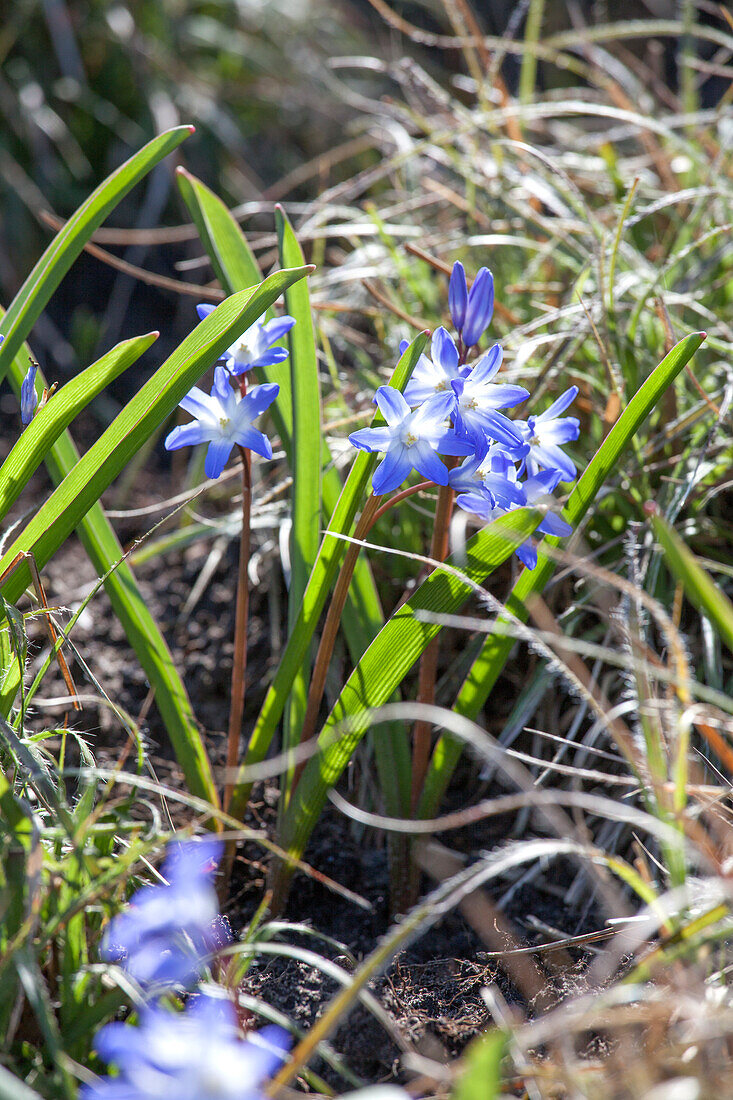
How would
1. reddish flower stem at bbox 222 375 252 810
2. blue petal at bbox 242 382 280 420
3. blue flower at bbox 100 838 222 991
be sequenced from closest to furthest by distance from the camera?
blue flower at bbox 100 838 222 991, blue petal at bbox 242 382 280 420, reddish flower stem at bbox 222 375 252 810

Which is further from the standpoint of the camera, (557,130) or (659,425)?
(557,130)

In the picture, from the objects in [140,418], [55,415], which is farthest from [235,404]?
[55,415]

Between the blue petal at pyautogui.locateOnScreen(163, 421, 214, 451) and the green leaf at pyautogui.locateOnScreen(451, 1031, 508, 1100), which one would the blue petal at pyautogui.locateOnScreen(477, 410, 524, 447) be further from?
the green leaf at pyautogui.locateOnScreen(451, 1031, 508, 1100)

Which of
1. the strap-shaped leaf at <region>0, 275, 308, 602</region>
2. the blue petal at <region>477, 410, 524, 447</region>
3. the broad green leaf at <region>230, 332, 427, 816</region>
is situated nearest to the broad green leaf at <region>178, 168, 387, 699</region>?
the broad green leaf at <region>230, 332, 427, 816</region>

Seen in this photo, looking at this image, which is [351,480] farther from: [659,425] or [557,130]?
[557,130]

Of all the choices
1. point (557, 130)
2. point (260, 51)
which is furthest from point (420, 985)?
point (260, 51)

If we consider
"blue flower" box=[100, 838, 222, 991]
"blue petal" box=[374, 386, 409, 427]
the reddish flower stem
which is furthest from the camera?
the reddish flower stem

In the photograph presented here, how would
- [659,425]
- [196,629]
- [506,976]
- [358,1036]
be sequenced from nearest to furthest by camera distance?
[358,1036] → [506,976] → [659,425] → [196,629]

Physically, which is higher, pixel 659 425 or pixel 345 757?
pixel 659 425
